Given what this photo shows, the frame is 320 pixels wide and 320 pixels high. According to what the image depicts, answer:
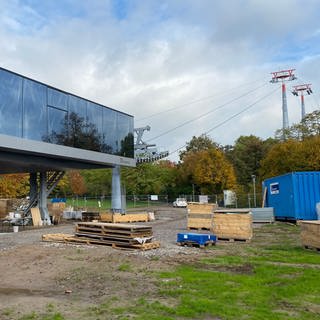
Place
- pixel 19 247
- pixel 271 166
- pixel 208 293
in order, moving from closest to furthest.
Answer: pixel 208 293, pixel 19 247, pixel 271 166

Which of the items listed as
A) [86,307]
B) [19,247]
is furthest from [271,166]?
[86,307]

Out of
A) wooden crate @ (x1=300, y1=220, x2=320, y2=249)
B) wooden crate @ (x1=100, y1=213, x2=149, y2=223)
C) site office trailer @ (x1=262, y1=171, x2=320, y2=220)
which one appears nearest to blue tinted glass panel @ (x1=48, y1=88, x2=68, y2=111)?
wooden crate @ (x1=100, y1=213, x2=149, y2=223)

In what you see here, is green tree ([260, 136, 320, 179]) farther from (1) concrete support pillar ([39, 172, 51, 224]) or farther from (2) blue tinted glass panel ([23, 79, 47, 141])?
(2) blue tinted glass panel ([23, 79, 47, 141])

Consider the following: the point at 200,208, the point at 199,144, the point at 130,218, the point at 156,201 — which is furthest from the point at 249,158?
the point at 200,208

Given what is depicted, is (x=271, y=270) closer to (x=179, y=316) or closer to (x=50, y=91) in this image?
(x=179, y=316)

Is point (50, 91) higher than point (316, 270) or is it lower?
higher

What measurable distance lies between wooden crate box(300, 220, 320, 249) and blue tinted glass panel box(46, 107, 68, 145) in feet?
52.9

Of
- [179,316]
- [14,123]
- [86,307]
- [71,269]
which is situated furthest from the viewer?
[14,123]

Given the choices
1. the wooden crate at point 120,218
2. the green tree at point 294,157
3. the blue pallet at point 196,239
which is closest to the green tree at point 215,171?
the green tree at point 294,157

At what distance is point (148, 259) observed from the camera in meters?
14.0

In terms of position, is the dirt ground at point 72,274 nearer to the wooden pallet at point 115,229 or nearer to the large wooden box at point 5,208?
the wooden pallet at point 115,229

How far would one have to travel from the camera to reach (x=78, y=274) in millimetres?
11695

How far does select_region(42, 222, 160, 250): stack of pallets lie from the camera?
16.5 meters

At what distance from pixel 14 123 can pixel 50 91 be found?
4.27 metres
